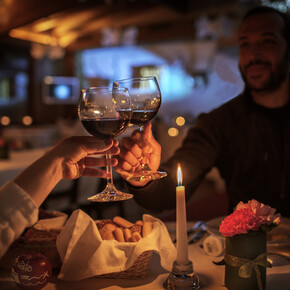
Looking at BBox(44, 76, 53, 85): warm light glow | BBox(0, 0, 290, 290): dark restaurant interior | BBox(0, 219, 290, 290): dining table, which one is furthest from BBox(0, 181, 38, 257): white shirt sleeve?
BBox(44, 76, 53, 85): warm light glow

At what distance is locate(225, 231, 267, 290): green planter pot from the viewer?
0.78 metres

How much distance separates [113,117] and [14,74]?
11.4m

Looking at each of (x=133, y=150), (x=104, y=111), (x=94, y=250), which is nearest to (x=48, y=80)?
(x=133, y=150)

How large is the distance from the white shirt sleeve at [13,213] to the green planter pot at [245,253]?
1.44 feet

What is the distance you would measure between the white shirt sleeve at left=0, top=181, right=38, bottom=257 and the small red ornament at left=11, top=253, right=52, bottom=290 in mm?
120

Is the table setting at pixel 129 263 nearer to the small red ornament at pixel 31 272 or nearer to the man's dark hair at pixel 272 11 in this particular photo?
the small red ornament at pixel 31 272

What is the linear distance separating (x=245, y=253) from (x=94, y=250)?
14.4 inches

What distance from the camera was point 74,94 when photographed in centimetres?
1092

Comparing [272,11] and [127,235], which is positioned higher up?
[272,11]

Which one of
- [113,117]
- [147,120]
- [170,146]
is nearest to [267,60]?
[147,120]

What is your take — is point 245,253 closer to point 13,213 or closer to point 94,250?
point 94,250

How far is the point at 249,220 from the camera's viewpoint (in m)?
0.78

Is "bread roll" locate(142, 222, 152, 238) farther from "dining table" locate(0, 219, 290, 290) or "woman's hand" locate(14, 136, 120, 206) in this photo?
"woman's hand" locate(14, 136, 120, 206)

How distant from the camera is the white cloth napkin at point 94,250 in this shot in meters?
0.85
